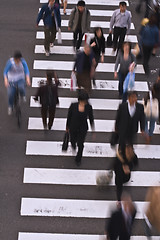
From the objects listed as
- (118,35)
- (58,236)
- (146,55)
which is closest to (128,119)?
(58,236)

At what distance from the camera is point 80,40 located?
51.9 ft

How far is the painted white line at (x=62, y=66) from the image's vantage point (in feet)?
50.8

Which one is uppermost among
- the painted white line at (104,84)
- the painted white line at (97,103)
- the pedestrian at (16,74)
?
the pedestrian at (16,74)

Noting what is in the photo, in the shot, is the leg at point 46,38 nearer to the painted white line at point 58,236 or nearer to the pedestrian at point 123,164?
the pedestrian at point 123,164

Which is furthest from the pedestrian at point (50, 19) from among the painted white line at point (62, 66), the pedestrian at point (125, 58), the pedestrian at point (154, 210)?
the pedestrian at point (154, 210)

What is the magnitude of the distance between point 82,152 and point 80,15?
4619 mm

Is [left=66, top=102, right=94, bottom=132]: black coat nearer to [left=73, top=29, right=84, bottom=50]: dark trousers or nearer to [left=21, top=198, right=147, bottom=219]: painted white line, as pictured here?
[left=21, top=198, right=147, bottom=219]: painted white line

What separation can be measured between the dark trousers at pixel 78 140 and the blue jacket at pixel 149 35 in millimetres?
4171

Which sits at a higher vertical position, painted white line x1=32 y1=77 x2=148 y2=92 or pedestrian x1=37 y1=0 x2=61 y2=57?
pedestrian x1=37 y1=0 x2=61 y2=57

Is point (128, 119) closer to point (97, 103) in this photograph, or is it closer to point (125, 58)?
point (125, 58)

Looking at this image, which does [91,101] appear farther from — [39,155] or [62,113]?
[39,155]

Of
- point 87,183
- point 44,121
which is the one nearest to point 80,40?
point 44,121

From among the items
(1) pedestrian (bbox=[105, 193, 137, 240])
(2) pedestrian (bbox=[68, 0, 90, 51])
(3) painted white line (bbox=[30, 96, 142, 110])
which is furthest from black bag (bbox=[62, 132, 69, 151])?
(2) pedestrian (bbox=[68, 0, 90, 51])

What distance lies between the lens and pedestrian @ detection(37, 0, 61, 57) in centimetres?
1513
